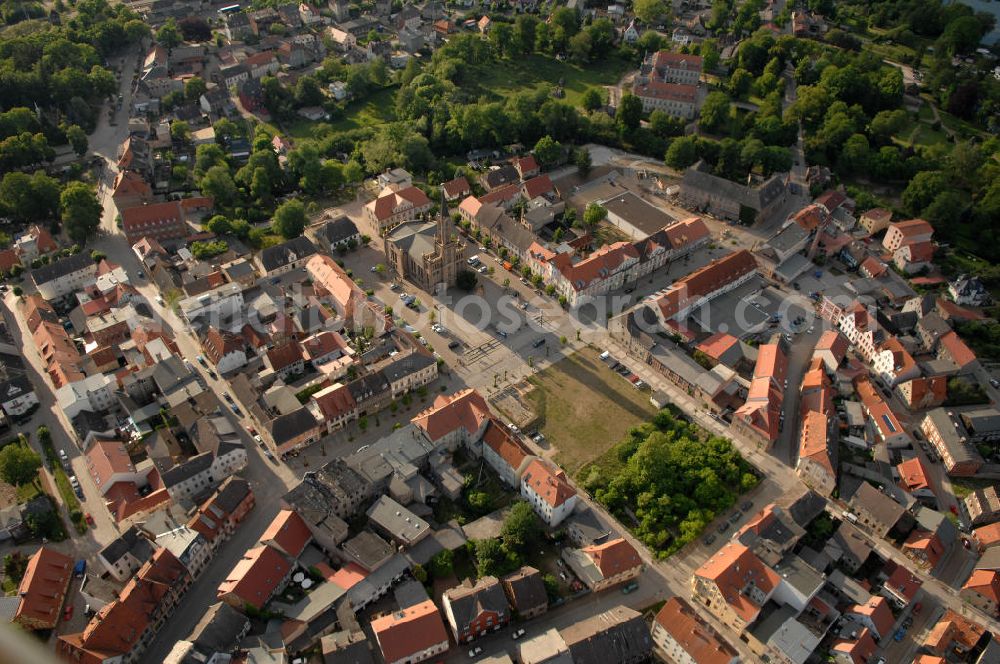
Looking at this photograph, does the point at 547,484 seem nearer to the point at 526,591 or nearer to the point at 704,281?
the point at 526,591

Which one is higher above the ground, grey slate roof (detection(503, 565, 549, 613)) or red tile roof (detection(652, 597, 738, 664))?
red tile roof (detection(652, 597, 738, 664))

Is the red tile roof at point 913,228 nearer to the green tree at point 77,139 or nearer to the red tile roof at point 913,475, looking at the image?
the red tile roof at point 913,475

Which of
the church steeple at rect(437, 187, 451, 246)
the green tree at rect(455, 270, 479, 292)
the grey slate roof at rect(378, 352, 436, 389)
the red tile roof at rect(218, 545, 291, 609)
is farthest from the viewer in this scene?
the green tree at rect(455, 270, 479, 292)

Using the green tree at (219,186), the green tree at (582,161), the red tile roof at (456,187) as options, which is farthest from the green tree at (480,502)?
the green tree at (582,161)

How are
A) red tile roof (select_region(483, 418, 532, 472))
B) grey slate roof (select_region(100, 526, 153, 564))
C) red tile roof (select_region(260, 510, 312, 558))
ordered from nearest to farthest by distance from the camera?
grey slate roof (select_region(100, 526, 153, 564))
red tile roof (select_region(260, 510, 312, 558))
red tile roof (select_region(483, 418, 532, 472))

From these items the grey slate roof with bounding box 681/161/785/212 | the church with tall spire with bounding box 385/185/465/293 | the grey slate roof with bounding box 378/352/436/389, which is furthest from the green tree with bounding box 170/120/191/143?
the grey slate roof with bounding box 681/161/785/212

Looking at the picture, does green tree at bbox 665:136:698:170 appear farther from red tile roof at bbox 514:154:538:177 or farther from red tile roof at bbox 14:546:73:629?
red tile roof at bbox 14:546:73:629

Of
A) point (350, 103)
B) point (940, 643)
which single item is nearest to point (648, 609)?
point (940, 643)
